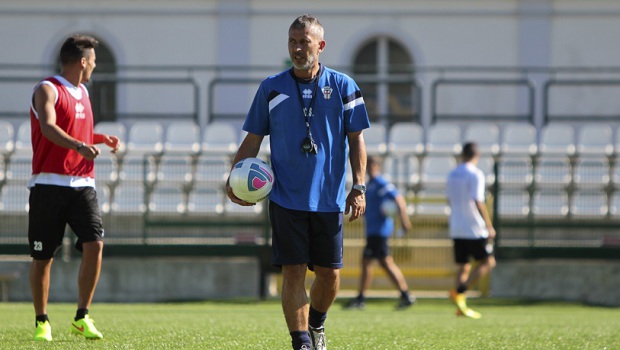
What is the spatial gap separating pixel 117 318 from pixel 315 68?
5.36 meters

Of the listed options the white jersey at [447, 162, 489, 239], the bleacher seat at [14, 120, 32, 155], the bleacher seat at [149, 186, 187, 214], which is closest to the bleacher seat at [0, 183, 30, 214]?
the bleacher seat at [149, 186, 187, 214]

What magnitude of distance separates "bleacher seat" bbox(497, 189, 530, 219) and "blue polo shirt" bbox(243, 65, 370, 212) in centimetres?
1084

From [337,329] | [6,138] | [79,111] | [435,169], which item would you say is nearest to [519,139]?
[435,169]

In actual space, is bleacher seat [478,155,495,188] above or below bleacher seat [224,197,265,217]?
above

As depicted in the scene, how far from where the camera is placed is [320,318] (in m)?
6.74

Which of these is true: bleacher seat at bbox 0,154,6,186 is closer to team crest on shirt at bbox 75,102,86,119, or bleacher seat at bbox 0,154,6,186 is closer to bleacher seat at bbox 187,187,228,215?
bleacher seat at bbox 187,187,228,215

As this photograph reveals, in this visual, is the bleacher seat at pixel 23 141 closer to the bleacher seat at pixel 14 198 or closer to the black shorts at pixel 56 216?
the bleacher seat at pixel 14 198

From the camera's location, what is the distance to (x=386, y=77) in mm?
22734

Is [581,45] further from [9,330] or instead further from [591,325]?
[9,330]

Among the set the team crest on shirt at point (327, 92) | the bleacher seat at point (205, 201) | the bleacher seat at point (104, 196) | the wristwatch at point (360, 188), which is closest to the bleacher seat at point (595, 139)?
the bleacher seat at point (205, 201)

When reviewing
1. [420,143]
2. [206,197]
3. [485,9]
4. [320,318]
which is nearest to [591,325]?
[320,318]

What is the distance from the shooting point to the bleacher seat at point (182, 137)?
20.1 metres

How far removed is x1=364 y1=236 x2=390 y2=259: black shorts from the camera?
1483cm

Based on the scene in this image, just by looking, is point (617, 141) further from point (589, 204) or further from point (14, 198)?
point (14, 198)
